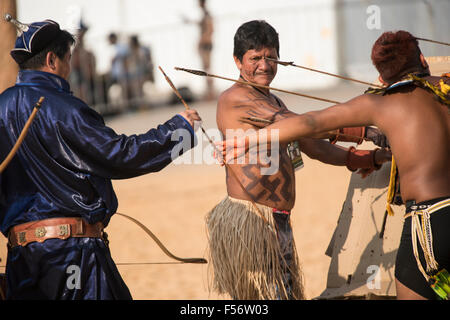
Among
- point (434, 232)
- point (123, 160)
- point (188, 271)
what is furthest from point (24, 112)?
point (188, 271)

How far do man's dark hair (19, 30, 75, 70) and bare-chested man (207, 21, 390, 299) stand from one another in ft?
3.01

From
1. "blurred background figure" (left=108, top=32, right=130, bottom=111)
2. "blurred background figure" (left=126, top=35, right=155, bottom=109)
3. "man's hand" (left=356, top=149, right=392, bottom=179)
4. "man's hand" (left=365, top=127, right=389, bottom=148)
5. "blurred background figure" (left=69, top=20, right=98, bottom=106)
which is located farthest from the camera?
"blurred background figure" (left=126, top=35, right=155, bottom=109)

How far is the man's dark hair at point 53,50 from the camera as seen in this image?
3.58 m

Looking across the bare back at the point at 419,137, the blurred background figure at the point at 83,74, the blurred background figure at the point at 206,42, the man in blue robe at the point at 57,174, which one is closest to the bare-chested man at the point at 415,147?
the bare back at the point at 419,137

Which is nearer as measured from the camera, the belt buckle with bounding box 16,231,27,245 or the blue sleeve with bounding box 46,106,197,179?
the blue sleeve with bounding box 46,106,197,179

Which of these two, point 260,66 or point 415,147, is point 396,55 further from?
point 260,66

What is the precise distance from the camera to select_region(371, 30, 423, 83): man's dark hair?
Result: 11.4ft

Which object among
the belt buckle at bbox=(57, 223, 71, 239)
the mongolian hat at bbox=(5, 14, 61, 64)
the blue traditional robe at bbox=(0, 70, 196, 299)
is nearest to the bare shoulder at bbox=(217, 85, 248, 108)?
the blue traditional robe at bbox=(0, 70, 196, 299)

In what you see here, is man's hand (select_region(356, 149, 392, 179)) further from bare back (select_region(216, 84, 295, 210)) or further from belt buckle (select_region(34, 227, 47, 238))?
belt buckle (select_region(34, 227, 47, 238))

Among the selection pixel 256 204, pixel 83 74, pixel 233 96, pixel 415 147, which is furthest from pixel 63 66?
pixel 83 74

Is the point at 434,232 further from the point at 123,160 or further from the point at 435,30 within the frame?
the point at 435,30

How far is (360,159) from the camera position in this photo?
452cm

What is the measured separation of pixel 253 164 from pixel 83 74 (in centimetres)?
1011
